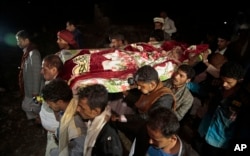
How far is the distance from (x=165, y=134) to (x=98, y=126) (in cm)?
66

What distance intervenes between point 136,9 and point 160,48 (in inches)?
367

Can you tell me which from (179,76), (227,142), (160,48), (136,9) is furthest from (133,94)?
(136,9)

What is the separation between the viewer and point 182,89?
3936 millimetres

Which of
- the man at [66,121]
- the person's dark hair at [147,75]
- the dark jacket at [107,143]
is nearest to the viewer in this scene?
the dark jacket at [107,143]

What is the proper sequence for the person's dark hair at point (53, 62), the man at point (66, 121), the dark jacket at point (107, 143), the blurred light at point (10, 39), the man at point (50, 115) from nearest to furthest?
the dark jacket at point (107, 143), the man at point (66, 121), the man at point (50, 115), the person's dark hair at point (53, 62), the blurred light at point (10, 39)

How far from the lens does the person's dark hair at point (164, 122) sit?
2475 mm

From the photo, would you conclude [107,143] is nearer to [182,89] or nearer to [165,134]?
[165,134]

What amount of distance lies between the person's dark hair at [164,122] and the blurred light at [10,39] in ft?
30.4

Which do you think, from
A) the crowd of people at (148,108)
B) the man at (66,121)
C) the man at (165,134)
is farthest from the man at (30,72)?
the man at (165,134)

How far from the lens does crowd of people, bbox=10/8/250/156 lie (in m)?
2.72

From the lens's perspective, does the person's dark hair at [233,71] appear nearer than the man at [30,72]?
Yes

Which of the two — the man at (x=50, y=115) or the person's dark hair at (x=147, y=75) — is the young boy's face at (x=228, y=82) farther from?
the man at (x=50, y=115)

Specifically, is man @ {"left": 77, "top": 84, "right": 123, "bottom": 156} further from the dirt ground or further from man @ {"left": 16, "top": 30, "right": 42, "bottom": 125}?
the dirt ground

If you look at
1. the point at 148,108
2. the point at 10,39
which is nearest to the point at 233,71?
the point at 148,108
